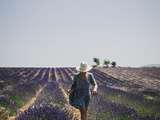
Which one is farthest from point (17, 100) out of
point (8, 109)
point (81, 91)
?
point (81, 91)

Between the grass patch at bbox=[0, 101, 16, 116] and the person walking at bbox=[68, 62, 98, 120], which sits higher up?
the person walking at bbox=[68, 62, 98, 120]

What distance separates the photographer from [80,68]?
1071 centimetres

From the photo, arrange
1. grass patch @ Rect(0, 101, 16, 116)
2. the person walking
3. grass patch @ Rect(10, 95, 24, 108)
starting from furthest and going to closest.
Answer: grass patch @ Rect(10, 95, 24, 108) → grass patch @ Rect(0, 101, 16, 116) → the person walking

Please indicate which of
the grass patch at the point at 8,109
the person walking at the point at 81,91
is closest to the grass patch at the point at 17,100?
the grass patch at the point at 8,109

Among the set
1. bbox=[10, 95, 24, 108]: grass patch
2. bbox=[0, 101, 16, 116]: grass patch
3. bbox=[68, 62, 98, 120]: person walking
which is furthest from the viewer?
bbox=[10, 95, 24, 108]: grass patch

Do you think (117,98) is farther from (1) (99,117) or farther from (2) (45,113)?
(2) (45,113)

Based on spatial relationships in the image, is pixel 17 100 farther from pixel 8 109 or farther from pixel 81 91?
pixel 81 91

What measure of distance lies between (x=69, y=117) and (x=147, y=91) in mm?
16542

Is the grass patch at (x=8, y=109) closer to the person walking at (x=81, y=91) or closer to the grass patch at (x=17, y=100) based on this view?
the grass patch at (x=17, y=100)

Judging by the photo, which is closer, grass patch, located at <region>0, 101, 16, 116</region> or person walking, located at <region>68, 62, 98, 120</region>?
person walking, located at <region>68, 62, 98, 120</region>

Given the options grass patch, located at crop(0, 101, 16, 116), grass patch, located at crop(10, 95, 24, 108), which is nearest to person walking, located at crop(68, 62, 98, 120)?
A: grass patch, located at crop(0, 101, 16, 116)

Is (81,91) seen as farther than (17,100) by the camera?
No

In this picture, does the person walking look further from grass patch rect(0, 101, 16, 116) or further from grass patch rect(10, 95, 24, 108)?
grass patch rect(10, 95, 24, 108)

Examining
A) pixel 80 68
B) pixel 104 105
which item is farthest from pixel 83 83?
pixel 104 105
